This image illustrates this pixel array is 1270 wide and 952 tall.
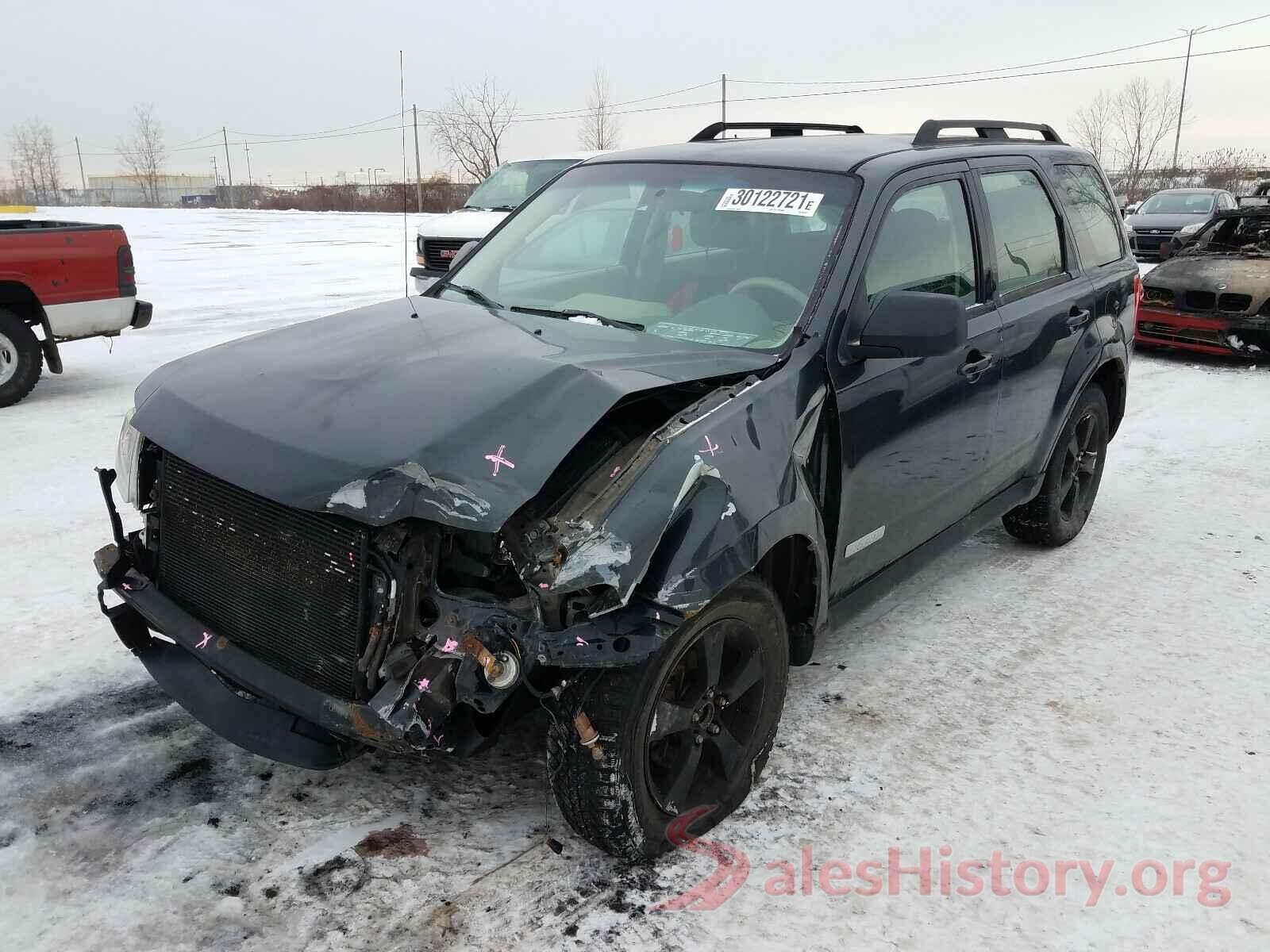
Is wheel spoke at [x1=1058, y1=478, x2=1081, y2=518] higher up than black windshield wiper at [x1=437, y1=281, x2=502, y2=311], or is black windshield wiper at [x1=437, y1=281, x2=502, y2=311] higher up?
black windshield wiper at [x1=437, y1=281, x2=502, y2=311]

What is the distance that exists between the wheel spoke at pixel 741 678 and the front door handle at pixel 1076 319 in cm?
262

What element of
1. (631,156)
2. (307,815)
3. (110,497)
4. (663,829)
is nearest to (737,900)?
(663,829)

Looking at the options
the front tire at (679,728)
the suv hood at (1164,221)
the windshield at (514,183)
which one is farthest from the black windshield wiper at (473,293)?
the suv hood at (1164,221)

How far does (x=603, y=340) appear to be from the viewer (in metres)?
3.21

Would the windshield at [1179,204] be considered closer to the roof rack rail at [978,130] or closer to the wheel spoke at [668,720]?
the roof rack rail at [978,130]

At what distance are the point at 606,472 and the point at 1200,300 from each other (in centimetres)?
1014

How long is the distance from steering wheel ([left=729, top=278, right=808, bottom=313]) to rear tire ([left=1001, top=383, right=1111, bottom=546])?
7.18ft

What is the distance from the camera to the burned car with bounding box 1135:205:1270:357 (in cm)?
1033

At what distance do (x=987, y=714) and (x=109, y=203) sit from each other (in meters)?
84.7

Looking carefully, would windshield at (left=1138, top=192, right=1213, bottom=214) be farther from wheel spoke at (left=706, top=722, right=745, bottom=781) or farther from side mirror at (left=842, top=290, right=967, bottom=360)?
wheel spoke at (left=706, top=722, right=745, bottom=781)

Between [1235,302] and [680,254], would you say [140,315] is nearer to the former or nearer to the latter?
[680,254]

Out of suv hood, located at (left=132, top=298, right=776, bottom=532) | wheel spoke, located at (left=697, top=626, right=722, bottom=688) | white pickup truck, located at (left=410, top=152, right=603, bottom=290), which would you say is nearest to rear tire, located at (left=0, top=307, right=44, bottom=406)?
white pickup truck, located at (left=410, top=152, right=603, bottom=290)

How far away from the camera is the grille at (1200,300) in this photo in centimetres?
A: 1053

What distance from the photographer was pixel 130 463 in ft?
9.90
